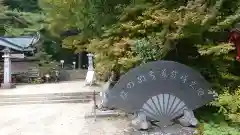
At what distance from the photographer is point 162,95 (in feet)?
26.3

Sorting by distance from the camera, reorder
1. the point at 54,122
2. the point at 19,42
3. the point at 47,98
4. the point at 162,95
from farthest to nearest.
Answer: the point at 19,42 → the point at 47,98 → the point at 54,122 → the point at 162,95

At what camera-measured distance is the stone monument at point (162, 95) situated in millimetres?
7879

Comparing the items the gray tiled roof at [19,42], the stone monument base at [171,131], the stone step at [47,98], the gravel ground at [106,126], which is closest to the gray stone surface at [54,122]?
the gravel ground at [106,126]

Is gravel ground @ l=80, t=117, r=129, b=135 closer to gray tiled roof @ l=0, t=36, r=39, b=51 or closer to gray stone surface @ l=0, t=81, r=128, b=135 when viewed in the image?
gray stone surface @ l=0, t=81, r=128, b=135

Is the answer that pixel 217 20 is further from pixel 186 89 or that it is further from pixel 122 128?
pixel 122 128

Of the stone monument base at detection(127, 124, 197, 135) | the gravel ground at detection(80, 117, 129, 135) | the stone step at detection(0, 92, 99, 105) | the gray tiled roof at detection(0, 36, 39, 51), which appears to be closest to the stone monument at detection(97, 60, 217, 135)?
the stone monument base at detection(127, 124, 197, 135)

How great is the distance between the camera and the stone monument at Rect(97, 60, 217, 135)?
7.88m

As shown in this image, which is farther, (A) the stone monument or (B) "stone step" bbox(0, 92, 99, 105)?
(B) "stone step" bbox(0, 92, 99, 105)

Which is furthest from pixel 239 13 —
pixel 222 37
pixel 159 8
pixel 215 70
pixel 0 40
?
pixel 0 40

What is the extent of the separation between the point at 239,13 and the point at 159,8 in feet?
8.60

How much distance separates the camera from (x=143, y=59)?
918 centimetres

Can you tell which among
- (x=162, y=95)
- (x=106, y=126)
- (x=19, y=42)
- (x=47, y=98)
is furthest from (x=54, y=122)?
(x=19, y=42)

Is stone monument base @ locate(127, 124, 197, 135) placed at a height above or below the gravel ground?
above

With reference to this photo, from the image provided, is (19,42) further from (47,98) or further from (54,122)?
(54,122)
